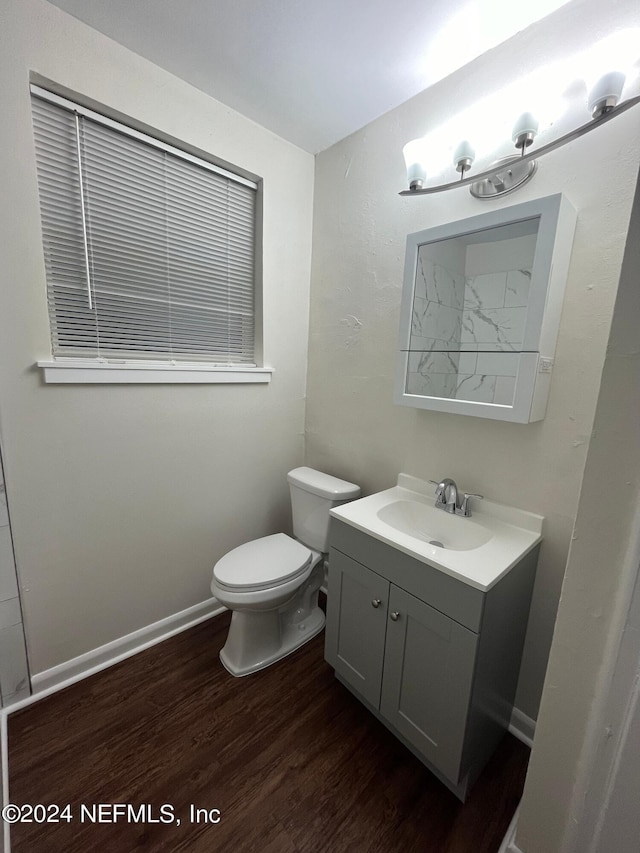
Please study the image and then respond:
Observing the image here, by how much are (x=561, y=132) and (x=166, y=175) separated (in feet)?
4.68

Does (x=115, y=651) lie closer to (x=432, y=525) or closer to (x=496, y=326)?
(x=432, y=525)

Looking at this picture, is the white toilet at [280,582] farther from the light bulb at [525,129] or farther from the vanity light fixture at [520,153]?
the light bulb at [525,129]

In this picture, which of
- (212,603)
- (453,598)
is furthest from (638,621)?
(212,603)

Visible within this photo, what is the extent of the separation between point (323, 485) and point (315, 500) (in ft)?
0.28

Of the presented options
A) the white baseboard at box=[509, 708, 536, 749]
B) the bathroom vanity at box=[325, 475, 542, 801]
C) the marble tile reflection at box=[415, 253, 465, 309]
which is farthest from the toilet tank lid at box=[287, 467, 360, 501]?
the white baseboard at box=[509, 708, 536, 749]

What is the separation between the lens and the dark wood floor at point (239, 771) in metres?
0.98

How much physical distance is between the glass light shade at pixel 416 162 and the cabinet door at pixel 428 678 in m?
1.44

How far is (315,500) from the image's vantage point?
1.69 m

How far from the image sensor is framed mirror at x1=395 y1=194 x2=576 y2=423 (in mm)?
1037

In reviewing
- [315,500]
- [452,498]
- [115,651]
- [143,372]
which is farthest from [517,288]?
[115,651]

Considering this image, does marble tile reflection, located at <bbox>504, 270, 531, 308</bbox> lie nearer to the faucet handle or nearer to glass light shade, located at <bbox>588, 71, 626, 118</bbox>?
glass light shade, located at <bbox>588, 71, 626, 118</bbox>

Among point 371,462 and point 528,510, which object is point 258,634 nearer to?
point 371,462

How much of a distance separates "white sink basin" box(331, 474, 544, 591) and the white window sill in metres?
0.83

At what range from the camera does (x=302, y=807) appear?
3.43ft
